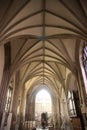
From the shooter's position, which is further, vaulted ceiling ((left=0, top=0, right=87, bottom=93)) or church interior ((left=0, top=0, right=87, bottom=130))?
church interior ((left=0, top=0, right=87, bottom=130))

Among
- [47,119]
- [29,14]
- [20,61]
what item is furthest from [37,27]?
[47,119]

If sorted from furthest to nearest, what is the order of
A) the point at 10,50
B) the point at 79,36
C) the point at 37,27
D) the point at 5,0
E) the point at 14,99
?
1. the point at 14,99
2. the point at 10,50
3. the point at 37,27
4. the point at 79,36
5. the point at 5,0

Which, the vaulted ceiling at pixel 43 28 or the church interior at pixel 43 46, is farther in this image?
the church interior at pixel 43 46

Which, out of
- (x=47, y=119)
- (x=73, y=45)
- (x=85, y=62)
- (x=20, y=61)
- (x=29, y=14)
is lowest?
(x=47, y=119)

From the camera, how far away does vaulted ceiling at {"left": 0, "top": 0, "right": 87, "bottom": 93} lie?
6.67 m

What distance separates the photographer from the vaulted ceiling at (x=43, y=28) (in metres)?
6.67

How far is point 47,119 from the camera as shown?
22875 millimetres

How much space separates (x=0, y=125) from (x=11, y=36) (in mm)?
6445

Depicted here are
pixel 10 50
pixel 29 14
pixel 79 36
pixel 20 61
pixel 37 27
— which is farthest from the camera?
pixel 20 61

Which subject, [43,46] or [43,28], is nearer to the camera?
[43,28]

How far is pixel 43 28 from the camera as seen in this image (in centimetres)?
889

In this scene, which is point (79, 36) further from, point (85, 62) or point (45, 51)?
point (45, 51)

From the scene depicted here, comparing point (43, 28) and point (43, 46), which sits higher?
point (43, 28)

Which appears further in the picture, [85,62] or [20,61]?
[20,61]
